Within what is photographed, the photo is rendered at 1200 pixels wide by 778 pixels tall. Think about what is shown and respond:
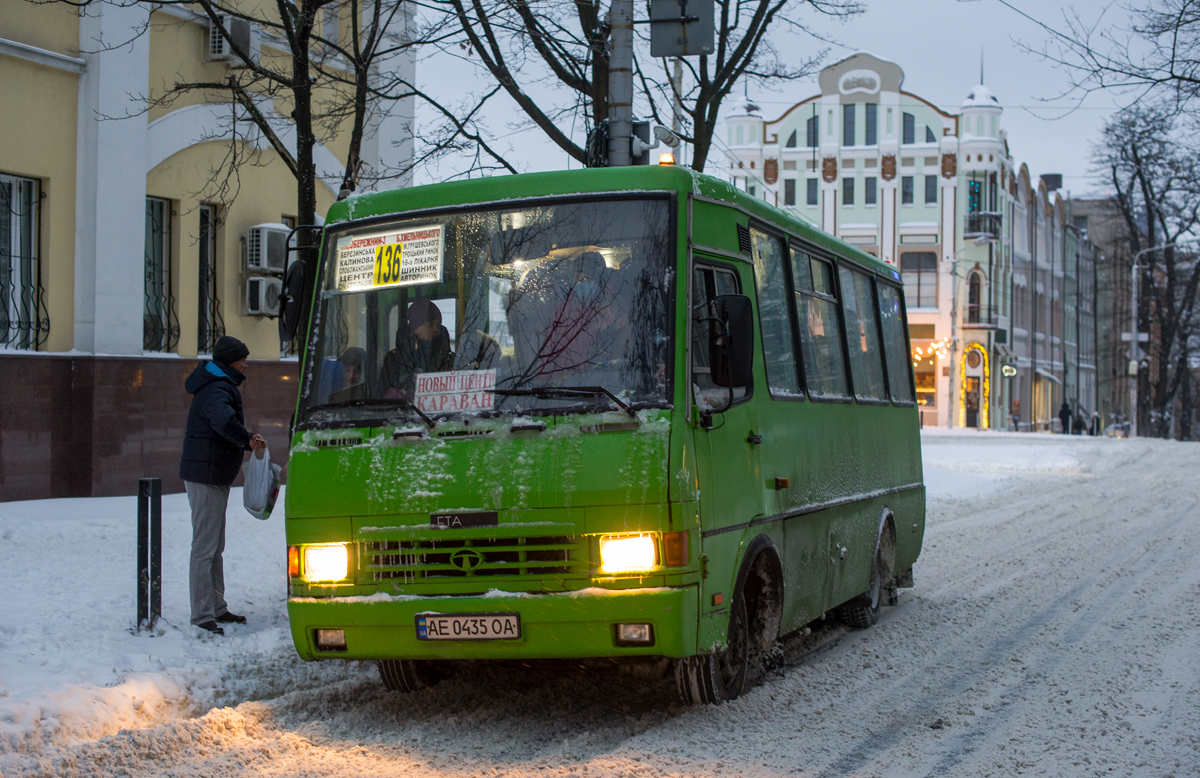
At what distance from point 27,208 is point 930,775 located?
468 inches

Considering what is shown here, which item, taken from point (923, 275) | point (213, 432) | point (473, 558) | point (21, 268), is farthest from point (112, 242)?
point (923, 275)

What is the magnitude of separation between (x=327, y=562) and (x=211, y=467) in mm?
2538

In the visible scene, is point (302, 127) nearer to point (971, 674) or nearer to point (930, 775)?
point (971, 674)

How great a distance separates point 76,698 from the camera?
6.12 metres

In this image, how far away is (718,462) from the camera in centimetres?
633

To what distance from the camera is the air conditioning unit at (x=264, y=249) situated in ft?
54.3

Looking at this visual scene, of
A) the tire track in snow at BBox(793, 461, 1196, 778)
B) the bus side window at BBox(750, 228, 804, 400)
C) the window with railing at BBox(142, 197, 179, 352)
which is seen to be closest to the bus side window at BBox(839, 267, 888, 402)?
the bus side window at BBox(750, 228, 804, 400)

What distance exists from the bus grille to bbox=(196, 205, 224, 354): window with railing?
1082 cm

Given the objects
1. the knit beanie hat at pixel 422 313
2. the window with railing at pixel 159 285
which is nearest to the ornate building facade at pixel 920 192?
the window with railing at pixel 159 285

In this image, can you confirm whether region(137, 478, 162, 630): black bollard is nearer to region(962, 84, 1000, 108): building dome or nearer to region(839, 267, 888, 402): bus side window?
region(839, 267, 888, 402): bus side window

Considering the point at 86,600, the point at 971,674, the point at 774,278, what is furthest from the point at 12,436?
the point at 971,674

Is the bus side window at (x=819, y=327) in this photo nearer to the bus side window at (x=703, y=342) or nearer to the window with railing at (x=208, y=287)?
the bus side window at (x=703, y=342)

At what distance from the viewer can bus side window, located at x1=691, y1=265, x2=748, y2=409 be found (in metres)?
6.19

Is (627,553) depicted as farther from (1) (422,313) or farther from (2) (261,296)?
(2) (261,296)
